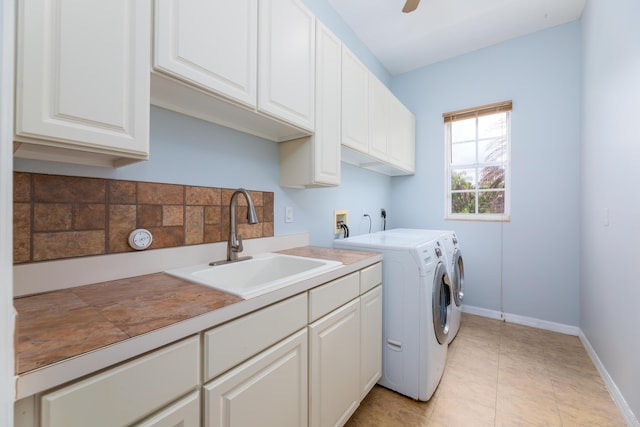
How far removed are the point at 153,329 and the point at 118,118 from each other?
64 cm

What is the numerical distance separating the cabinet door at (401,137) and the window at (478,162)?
1.25 ft

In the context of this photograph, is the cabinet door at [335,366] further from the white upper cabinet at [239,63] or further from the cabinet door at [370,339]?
the white upper cabinet at [239,63]

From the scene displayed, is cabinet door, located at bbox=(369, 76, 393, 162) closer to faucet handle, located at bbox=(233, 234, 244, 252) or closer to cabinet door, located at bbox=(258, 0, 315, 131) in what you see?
cabinet door, located at bbox=(258, 0, 315, 131)

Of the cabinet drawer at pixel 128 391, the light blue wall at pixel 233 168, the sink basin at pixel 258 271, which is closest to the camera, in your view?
the cabinet drawer at pixel 128 391

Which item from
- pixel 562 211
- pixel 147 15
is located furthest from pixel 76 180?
pixel 562 211

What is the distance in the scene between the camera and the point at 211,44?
3.47ft

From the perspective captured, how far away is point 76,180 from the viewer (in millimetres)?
983

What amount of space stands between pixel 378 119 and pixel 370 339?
177 cm

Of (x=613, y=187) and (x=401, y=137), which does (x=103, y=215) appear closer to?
(x=401, y=137)

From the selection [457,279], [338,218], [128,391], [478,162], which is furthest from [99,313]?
[478,162]

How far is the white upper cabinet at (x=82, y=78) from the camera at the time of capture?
670 millimetres

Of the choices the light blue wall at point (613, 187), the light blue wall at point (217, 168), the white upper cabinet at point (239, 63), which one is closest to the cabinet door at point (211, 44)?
the white upper cabinet at point (239, 63)

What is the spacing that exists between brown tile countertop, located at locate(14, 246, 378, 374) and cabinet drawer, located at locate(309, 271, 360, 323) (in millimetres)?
405

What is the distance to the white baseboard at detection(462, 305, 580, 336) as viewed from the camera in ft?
8.20
